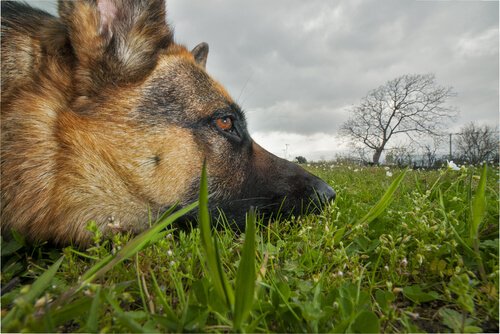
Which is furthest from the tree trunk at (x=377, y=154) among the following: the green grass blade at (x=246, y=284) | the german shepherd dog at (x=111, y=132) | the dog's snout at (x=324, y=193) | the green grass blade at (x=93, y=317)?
the green grass blade at (x=93, y=317)

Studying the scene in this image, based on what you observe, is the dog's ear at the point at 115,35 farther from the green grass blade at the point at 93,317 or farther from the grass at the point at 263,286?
the green grass blade at the point at 93,317

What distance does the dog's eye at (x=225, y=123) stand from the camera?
2.81m

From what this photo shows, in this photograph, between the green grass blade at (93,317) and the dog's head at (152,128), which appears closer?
the green grass blade at (93,317)

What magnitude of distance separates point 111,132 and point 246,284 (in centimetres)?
189

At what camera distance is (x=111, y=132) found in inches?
94.7

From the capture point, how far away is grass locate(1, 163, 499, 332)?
0.99m

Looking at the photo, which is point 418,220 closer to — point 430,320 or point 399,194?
point 430,320

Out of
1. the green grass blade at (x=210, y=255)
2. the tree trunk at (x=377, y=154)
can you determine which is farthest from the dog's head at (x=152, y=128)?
the tree trunk at (x=377, y=154)

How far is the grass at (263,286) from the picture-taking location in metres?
0.99

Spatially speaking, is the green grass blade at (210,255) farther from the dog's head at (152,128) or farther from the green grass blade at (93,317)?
the dog's head at (152,128)

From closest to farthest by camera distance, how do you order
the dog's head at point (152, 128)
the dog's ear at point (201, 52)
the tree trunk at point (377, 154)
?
the dog's head at point (152, 128) → the dog's ear at point (201, 52) → the tree trunk at point (377, 154)

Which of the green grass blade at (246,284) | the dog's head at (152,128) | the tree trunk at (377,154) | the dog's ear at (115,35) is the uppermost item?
the tree trunk at (377,154)

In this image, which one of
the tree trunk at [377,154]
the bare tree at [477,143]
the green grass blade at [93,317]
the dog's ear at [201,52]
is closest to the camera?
the green grass blade at [93,317]

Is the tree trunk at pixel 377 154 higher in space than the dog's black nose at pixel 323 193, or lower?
higher
